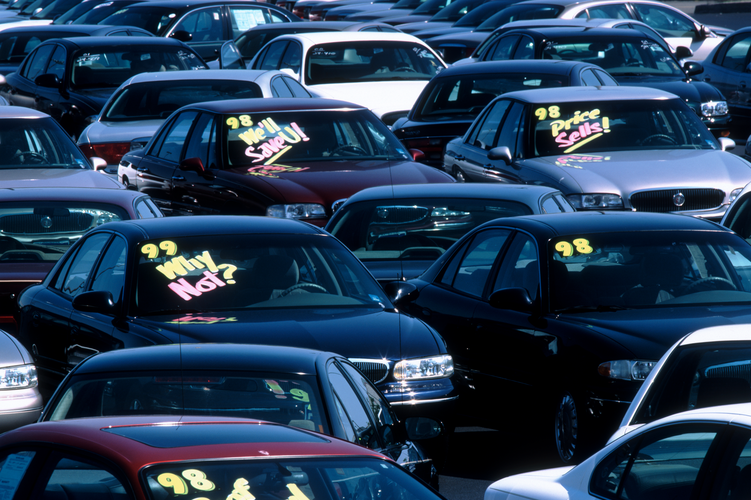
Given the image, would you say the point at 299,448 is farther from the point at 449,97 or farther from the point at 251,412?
the point at 449,97

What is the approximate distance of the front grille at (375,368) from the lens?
22.9 ft

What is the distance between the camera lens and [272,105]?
13234 mm

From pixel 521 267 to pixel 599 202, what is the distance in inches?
148

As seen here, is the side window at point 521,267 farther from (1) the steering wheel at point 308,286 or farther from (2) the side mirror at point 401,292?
(1) the steering wheel at point 308,286

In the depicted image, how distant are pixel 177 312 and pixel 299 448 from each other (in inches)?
149

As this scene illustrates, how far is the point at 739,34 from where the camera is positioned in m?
20.3

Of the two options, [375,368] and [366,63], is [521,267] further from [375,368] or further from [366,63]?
[366,63]

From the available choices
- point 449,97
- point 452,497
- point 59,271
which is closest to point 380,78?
point 449,97

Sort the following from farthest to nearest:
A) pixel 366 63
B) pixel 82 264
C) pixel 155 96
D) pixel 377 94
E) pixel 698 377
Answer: pixel 366 63 → pixel 377 94 → pixel 155 96 → pixel 82 264 → pixel 698 377

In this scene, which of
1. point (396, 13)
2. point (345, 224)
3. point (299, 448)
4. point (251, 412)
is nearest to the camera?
point (299, 448)

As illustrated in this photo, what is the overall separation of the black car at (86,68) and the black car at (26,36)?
2.94 meters

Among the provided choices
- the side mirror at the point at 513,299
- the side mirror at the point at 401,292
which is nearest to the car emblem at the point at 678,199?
the side mirror at the point at 401,292

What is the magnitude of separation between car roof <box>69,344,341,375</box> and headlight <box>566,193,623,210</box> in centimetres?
658

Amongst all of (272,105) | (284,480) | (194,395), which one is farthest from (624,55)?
(284,480)
